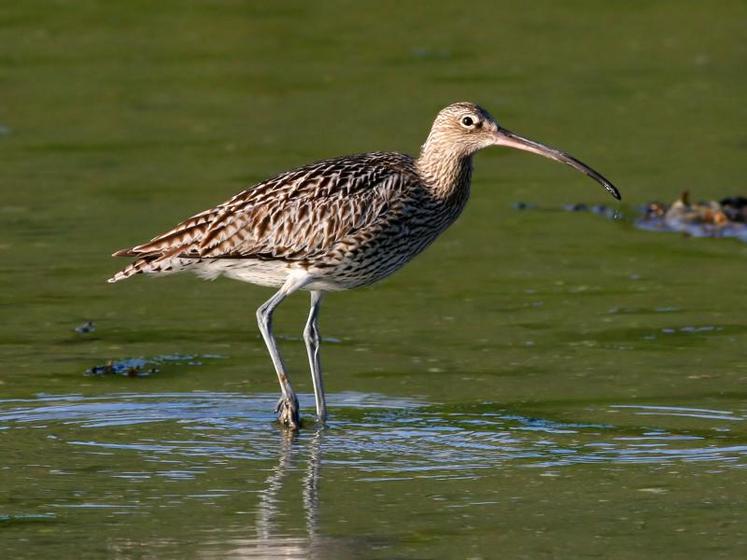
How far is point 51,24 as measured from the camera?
23.6 m

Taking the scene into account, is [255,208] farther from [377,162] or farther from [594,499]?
[594,499]

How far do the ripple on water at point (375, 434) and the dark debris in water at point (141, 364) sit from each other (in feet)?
1.66

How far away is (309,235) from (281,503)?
2700 mm

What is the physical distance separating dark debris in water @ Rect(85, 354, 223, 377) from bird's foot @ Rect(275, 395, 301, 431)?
1.22 m

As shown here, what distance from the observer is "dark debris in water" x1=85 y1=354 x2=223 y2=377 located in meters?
11.2

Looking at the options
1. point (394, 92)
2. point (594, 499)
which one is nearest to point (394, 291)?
point (594, 499)

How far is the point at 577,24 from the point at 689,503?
15783mm

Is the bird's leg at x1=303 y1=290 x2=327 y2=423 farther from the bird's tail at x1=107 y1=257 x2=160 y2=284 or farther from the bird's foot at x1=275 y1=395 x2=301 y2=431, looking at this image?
the bird's tail at x1=107 y1=257 x2=160 y2=284

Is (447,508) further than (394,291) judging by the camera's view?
No

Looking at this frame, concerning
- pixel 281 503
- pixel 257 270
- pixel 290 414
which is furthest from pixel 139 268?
pixel 281 503

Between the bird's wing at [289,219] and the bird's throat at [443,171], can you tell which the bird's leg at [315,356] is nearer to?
the bird's wing at [289,219]

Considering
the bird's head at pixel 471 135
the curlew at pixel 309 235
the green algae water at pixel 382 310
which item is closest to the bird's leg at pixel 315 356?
the curlew at pixel 309 235

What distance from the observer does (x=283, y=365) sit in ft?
34.8

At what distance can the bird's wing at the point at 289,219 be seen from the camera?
10883 mm
